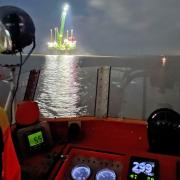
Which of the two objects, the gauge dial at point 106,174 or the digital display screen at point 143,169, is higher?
the digital display screen at point 143,169

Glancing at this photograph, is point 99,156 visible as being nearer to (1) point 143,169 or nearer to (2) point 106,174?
(2) point 106,174

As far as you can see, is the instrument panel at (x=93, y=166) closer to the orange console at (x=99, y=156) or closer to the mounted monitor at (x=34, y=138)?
the orange console at (x=99, y=156)

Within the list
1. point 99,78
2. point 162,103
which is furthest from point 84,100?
point 99,78

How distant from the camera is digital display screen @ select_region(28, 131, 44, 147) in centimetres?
370

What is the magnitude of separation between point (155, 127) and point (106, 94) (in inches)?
47.3

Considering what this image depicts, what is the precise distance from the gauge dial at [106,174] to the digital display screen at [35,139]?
1.15 metres

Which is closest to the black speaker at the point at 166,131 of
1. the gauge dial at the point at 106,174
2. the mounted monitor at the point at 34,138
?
the gauge dial at the point at 106,174

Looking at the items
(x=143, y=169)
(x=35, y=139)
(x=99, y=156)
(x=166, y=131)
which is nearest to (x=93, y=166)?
(x=99, y=156)

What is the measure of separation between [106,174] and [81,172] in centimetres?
27

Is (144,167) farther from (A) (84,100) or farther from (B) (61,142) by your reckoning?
(A) (84,100)

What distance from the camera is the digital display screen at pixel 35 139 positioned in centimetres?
370

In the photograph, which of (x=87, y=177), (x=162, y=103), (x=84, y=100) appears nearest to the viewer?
(x=87, y=177)

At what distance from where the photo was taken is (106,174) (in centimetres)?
289

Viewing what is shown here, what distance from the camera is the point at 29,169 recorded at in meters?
3.37
